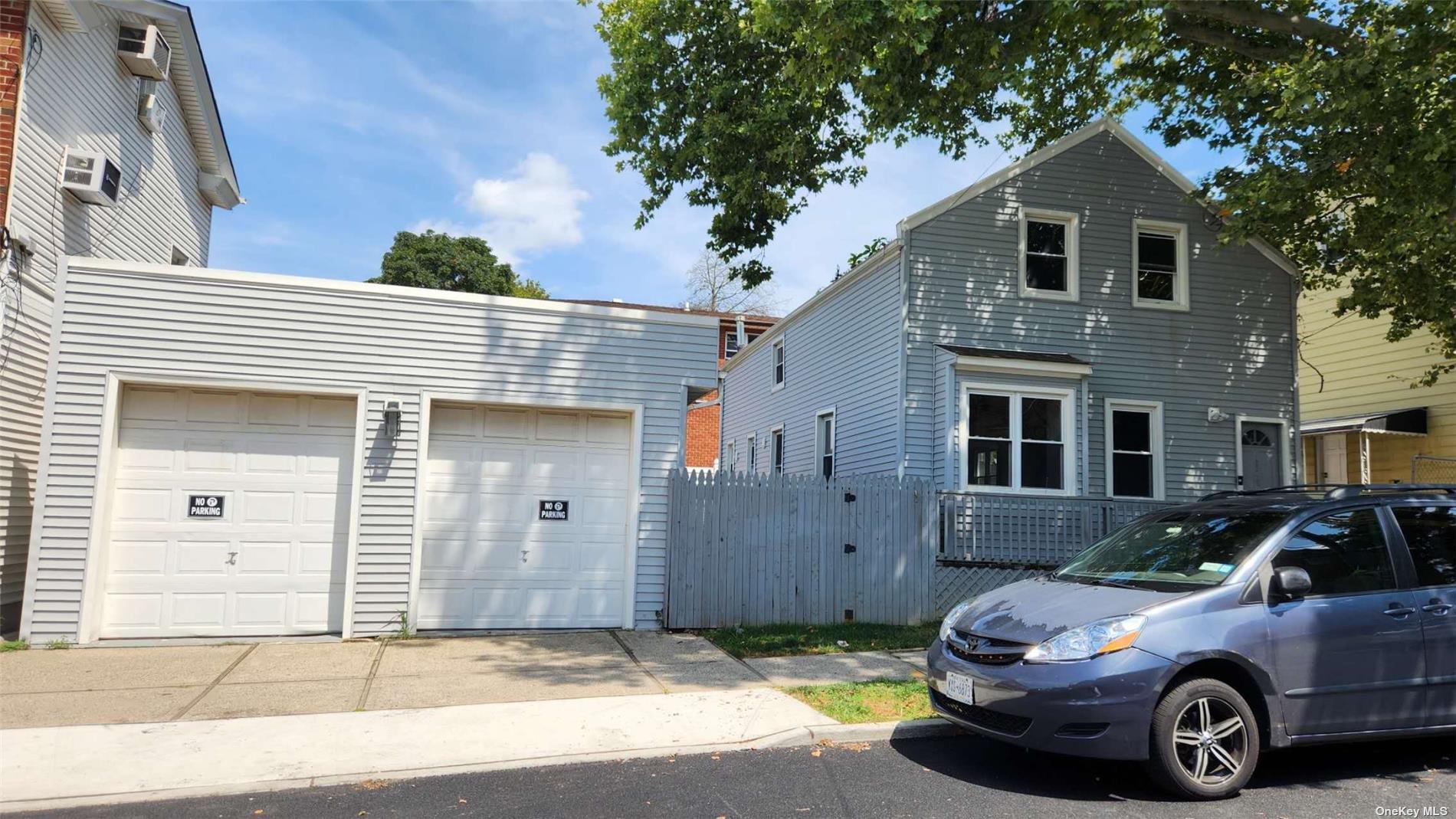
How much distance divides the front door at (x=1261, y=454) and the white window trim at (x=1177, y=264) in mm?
2291

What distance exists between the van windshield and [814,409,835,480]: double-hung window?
967cm

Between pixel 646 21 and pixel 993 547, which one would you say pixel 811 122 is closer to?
pixel 646 21

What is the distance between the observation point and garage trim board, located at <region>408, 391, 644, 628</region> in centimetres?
950

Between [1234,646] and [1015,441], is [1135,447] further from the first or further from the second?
[1234,646]

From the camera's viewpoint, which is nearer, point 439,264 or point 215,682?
point 215,682

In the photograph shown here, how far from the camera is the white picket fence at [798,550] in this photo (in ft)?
33.8

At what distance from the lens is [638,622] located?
33.1 ft

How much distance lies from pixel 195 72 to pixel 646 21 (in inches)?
267

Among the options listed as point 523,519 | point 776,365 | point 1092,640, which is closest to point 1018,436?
point 523,519

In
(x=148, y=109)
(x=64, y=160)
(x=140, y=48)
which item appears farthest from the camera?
(x=148, y=109)

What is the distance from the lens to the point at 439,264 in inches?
1512

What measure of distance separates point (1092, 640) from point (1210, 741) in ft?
2.66

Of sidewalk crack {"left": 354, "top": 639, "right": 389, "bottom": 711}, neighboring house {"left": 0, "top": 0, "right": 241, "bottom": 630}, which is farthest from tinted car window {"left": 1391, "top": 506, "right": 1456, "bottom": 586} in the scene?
neighboring house {"left": 0, "top": 0, "right": 241, "bottom": 630}

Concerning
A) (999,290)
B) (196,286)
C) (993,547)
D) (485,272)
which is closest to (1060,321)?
(999,290)
